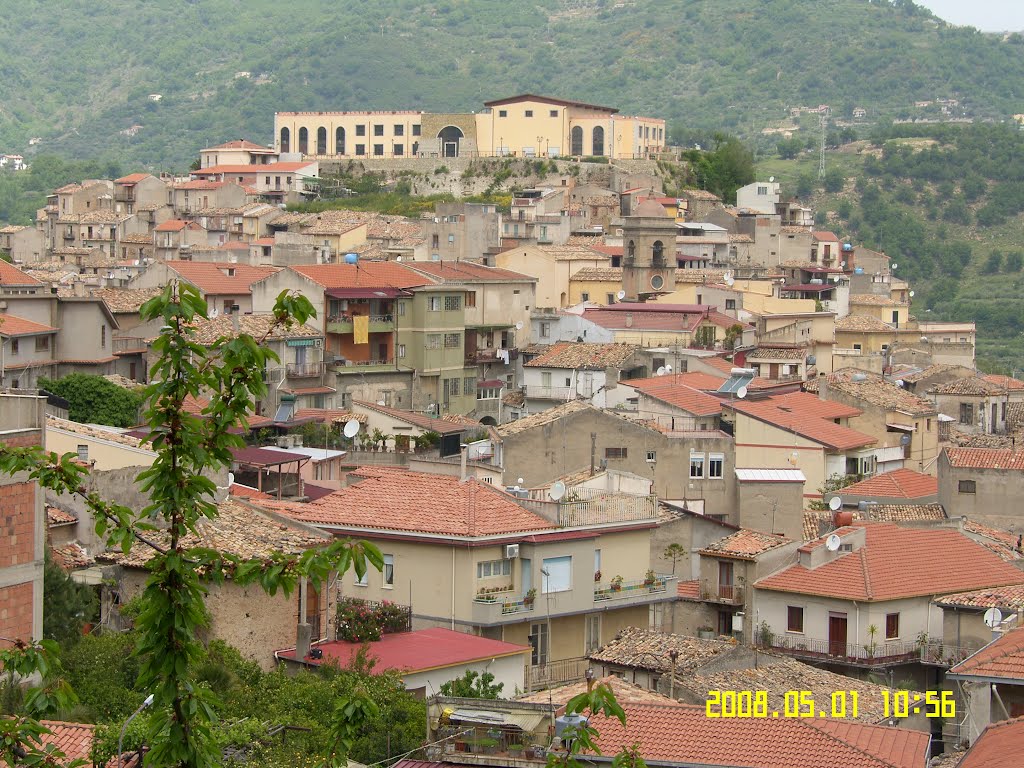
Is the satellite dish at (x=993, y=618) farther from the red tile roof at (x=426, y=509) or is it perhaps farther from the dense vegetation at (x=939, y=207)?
the dense vegetation at (x=939, y=207)

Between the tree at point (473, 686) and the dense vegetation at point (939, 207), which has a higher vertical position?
the dense vegetation at point (939, 207)

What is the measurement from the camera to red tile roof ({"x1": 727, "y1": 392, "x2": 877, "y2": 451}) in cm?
4297

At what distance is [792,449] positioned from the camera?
42500 millimetres

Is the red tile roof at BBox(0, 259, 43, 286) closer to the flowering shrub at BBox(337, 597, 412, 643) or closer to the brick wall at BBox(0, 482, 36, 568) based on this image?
the flowering shrub at BBox(337, 597, 412, 643)

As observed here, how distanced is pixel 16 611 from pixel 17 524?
980 mm

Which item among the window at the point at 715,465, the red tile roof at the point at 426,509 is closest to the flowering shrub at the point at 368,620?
the red tile roof at the point at 426,509

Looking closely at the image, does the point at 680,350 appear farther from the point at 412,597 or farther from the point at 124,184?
the point at 124,184

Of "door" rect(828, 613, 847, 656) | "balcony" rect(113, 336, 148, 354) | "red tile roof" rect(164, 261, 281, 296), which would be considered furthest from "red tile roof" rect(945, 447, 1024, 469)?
"red tile roof" rect(164, 261, 281, 296)

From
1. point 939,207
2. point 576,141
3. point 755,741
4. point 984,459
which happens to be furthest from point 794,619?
point 939,207

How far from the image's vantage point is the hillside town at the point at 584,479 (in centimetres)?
2183

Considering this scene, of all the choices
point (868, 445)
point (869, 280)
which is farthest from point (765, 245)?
point (868, 445)

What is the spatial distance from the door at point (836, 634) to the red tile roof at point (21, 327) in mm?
20925

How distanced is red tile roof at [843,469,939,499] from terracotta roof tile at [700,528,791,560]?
9.23m

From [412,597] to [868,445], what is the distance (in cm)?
2090
